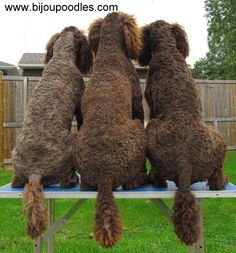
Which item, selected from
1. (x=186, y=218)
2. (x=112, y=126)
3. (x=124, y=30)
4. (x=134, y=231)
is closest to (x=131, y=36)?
(x=124, y=30)

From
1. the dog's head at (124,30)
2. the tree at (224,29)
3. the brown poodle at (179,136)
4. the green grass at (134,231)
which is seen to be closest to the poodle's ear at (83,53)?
the dog's head at (124,30)

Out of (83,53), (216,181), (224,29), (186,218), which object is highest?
(224,29)

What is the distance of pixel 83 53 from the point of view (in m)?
2.64

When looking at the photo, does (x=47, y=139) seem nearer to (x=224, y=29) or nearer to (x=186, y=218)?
(x=186, y=218)

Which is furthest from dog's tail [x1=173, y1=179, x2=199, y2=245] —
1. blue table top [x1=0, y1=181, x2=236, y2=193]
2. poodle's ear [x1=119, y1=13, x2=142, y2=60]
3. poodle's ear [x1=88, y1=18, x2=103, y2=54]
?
poodle's ear [x1=88, y1=18, x2=103, y2=54]

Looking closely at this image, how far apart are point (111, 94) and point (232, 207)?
3.37 meters

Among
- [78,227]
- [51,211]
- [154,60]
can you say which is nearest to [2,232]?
[78,227]

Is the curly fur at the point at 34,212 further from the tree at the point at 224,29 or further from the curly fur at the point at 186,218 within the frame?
the tree at the point at 224,29

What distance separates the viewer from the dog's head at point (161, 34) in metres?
2.45

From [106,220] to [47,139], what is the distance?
533mm

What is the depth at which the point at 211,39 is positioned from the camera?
50.3 ft

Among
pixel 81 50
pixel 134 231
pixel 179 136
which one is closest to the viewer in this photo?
pixel 179 136

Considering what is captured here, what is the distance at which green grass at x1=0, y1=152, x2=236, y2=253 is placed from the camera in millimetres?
3732

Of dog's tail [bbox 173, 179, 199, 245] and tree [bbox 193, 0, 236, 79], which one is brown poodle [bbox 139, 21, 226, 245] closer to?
dog's tail [bbox 173, 179, 199, 245]
